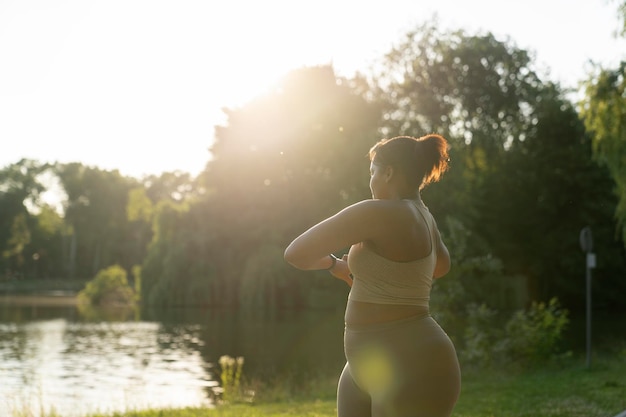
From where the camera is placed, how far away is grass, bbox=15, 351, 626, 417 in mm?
9148

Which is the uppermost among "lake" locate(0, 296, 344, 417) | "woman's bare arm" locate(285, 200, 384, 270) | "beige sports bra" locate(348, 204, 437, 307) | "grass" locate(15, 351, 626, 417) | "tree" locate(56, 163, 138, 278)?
"tree" locate(56, 163, 138, 278)

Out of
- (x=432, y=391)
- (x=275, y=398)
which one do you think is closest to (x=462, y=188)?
(x=275, y=398)

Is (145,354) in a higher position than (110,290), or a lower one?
lower

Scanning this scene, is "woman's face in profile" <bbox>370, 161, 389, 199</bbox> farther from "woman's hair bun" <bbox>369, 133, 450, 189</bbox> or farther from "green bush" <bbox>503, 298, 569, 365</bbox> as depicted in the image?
"green bush" <bbox>503, 298, 569, 365</bbox>

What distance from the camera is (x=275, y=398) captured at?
1309cm

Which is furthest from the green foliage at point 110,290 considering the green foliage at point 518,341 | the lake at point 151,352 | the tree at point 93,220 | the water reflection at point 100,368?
the tree at point 93,220

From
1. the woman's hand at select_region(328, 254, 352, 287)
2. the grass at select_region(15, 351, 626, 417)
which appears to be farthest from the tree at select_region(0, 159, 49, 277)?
the woman's hand at select_region(328, 254, 352, 287)

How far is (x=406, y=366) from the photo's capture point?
274 centimetres

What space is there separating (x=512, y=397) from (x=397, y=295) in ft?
29.0

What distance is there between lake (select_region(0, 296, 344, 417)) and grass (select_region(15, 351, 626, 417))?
1.80 meters

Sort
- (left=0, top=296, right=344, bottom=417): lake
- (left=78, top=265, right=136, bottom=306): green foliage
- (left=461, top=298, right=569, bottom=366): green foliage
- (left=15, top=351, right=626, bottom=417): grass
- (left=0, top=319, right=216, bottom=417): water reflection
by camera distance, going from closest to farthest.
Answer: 1. (left=15, top=351, right=626, bottom=417): grass
2. (left=0, top=319, right=216, bottom=417): water reflection
3. (left=0, top=296, right=344, bottom=417): lake
4. (left=461, top=298, right=569, bottom=366): green foliage
5. (left=78, top=265, right=136, bottom=306): green foliage

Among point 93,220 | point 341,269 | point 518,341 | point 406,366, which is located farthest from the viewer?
point 93,220

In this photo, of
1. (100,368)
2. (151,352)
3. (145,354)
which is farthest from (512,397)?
(151,352)

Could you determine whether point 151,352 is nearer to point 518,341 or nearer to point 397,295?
point 518,341
